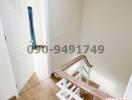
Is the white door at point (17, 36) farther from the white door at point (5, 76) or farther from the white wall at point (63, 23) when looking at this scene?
the white wall at point (63, 23)

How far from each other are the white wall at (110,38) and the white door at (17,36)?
1.67 m

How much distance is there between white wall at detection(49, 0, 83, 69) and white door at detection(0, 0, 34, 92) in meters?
0.54

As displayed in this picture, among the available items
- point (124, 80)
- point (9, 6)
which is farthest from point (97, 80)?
point (9, 6)

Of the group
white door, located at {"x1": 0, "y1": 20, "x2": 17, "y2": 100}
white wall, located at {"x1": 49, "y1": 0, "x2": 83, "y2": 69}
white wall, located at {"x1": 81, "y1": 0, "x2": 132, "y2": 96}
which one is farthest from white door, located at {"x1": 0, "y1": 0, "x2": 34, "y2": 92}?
white wall, located at {"x1": 81, "y1": 0, "x2": 132, "y2": 96}

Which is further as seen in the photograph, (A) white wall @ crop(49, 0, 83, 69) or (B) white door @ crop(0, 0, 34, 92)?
(A) white wall @ crop(49, 0, 83, 69)

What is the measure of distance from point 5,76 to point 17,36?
70cm

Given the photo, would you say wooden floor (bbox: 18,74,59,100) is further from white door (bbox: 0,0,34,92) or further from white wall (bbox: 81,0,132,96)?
white wall (bbox: 81,0,132,96)

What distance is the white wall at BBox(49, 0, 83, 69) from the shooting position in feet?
7.99

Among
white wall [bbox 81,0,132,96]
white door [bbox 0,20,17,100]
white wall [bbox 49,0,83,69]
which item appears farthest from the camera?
white wall [bbox 81,0,132,96]

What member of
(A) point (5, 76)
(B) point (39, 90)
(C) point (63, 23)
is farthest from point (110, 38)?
(A) point (5, 76)

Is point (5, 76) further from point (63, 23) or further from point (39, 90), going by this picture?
point (63, 23)

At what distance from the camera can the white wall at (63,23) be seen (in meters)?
2.44

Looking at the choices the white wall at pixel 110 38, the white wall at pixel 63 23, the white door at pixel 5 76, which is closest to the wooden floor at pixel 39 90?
the white door at pixel 5 76

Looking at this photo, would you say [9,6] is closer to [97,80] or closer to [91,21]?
[91,21]
